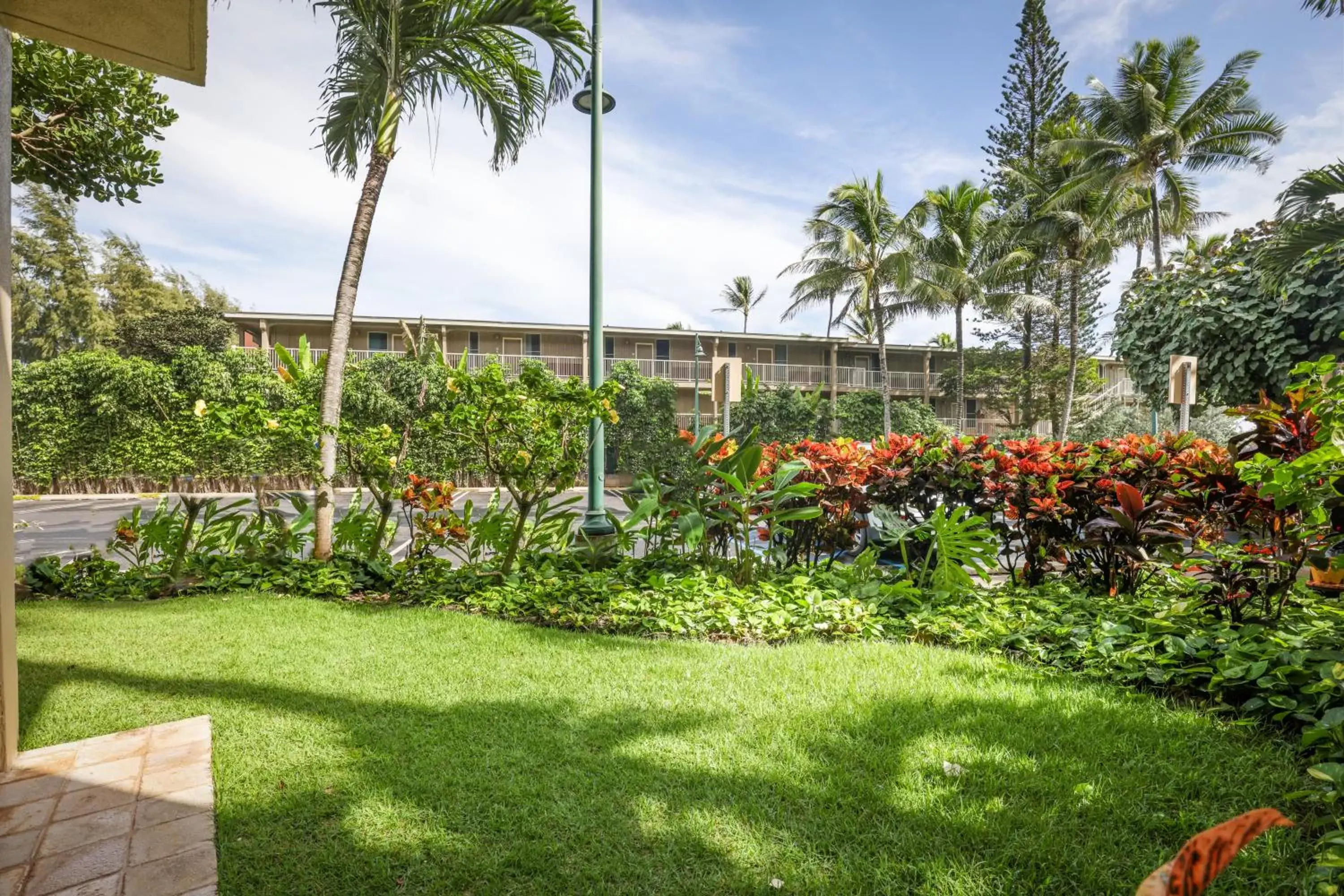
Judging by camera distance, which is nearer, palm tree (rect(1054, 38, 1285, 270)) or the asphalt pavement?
the asphalt pavement

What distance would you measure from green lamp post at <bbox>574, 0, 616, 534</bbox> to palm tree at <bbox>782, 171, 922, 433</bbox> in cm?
1796

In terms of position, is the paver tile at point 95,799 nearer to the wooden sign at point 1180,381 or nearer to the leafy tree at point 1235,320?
the wooden sign at point 1180,381

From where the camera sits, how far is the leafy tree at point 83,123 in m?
5.30

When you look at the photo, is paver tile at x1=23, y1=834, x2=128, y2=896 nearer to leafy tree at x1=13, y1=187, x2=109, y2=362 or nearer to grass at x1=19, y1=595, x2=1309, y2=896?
grass at x1=19, y1=595, x2=1309, y2=896

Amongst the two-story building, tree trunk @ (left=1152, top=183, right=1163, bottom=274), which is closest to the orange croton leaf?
tree trunk @ (left=1152, top=183, right=1163, bottom=274)

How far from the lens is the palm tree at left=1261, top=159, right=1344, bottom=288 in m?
5.83

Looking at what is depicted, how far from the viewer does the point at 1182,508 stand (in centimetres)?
332

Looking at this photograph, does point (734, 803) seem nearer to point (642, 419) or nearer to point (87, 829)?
point (87, 829)

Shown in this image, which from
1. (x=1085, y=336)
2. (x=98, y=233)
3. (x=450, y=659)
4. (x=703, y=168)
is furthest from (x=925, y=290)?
(x=98, y=233)

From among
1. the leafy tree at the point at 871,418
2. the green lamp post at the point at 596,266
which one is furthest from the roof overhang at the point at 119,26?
the leafy tree at the point at 871,418

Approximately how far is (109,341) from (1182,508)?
30.4 metres

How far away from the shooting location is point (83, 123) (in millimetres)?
5535

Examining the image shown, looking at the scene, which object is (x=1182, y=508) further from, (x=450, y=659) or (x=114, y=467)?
(x=114, y=467)

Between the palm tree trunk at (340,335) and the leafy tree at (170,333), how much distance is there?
17437 millimetres
